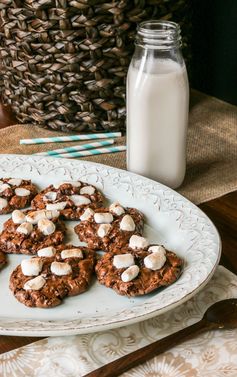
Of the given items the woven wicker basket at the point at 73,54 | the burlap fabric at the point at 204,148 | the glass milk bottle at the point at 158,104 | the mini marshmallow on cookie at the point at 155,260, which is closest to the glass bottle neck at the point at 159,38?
the glass milk bottle at the point at 158,104

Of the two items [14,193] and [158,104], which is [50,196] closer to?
[14,193]

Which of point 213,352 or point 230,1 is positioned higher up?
point 230,1

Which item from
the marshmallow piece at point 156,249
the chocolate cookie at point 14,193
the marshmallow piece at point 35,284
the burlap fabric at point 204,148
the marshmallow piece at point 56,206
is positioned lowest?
the burlap fabric at point 204,148

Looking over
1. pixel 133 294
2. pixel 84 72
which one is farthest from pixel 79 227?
pixel 84 72

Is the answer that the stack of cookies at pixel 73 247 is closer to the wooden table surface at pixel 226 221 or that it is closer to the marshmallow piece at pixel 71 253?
the marshmallow piece at pixel 71 253

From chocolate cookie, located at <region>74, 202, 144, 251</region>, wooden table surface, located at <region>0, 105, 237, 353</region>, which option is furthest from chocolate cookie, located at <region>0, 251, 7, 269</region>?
wooden table surface, located at <region>0, 105, 237, 353</region>

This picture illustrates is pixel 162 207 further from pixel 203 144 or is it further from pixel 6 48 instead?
pixel 6 48
